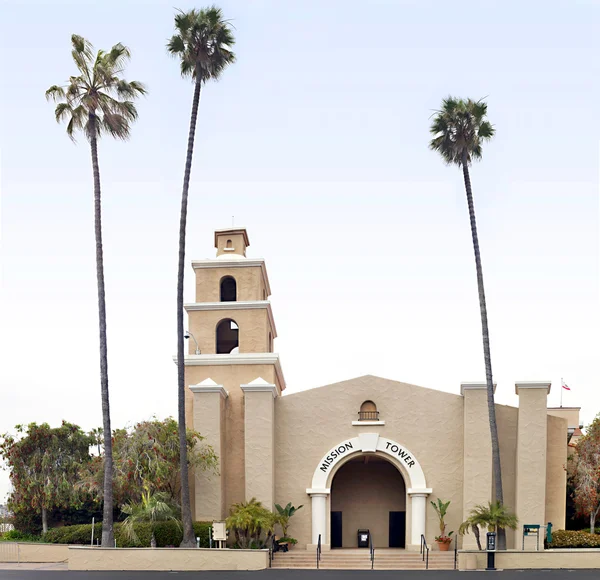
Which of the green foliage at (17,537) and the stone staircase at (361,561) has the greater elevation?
the stone staircase at (361,561)

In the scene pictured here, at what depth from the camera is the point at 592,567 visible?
102ft

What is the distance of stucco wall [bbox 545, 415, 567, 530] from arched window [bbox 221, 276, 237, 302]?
1586cm

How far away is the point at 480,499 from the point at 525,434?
3252 mm

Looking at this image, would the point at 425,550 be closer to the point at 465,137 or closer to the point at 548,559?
the point at 548,559

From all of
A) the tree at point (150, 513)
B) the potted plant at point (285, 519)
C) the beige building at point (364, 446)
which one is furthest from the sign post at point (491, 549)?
the tree at point (150, 513)

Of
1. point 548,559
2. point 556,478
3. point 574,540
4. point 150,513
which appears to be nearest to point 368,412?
point 556,478

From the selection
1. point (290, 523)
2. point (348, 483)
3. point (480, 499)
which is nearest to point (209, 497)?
point (290, 523)

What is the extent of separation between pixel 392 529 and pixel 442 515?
4.64 m

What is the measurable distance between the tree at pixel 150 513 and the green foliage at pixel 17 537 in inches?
338

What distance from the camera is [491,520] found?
33.1 meters

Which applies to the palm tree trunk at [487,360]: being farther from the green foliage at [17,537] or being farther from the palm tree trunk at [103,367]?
the green foliage at [17,537]

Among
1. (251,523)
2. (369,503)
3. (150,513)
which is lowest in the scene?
(369,503)

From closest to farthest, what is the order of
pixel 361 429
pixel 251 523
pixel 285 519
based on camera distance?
pixel 251 523
pixel 285 519
pixel 361 429

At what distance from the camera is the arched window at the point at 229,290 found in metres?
42.7
